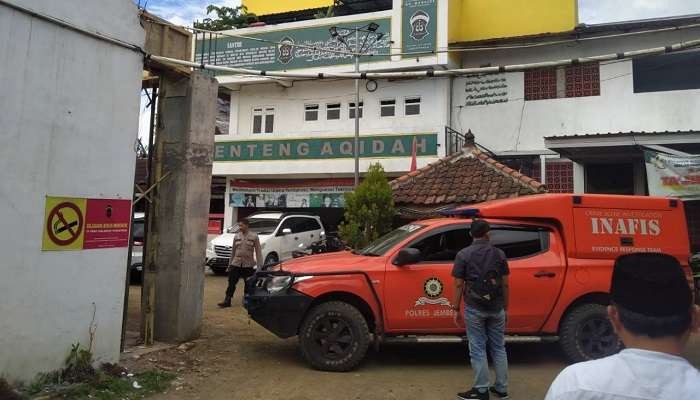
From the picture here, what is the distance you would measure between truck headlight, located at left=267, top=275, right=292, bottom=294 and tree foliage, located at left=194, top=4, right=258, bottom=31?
63.6 feet

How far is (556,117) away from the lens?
1733cm

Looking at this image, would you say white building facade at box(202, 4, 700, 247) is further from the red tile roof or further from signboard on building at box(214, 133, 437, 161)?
the red tile roof

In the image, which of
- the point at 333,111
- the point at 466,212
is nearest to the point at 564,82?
the point at 333,111

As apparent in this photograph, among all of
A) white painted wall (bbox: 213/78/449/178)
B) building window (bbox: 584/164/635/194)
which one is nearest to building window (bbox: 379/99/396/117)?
white painted wall (bbox: 213/78/449/178)

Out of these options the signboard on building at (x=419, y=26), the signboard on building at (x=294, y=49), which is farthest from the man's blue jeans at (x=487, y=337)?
the signboard on building at (x=294, y=49)

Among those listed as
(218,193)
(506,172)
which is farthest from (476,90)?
(218,193)

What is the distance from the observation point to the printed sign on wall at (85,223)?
17.1 ft

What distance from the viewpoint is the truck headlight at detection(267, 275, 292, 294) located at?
21.0ft

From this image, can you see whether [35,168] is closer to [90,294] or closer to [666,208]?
[90,294]

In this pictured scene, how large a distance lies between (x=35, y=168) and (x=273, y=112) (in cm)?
1710

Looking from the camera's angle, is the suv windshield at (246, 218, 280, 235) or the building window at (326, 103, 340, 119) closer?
the suv windshield at (246, 218, 280, 235)

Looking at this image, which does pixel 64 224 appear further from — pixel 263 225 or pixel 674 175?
pixel 674 175

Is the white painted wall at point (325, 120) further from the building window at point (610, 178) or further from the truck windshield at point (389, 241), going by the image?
the truck windshield at point (389, 241)

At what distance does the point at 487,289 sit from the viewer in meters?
5.11
